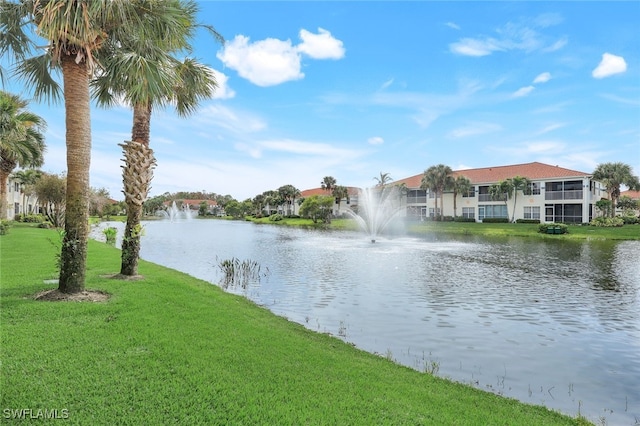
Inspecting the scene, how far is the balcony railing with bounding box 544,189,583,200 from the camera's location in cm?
5309

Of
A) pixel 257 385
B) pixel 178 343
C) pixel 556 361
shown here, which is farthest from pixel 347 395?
pixel 556 361

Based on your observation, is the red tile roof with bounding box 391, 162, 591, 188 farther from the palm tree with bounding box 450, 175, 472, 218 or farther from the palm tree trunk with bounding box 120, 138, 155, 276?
the palm tree trunk with bounding box 120, 138, 155, 276

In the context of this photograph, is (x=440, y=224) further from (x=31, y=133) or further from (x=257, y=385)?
(x=257, y=385)

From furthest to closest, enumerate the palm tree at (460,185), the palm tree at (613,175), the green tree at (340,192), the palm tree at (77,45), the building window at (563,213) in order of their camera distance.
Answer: the green tree at (340,192)
the palm tree at (460,185)
the building window at (563,213)
the palm tree at (613,175)
the palm tree at (77,45)

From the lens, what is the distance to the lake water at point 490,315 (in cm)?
746

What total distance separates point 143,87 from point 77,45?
5.37ft

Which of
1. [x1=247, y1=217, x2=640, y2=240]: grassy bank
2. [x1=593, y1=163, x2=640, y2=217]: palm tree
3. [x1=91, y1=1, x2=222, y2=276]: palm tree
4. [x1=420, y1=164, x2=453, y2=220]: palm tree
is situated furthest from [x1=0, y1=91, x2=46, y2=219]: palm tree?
[x1=593, y1=163, x2=640, y2=217]: palm tree

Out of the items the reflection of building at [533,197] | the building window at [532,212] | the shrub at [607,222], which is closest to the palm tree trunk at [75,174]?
the shrub at [607,222]

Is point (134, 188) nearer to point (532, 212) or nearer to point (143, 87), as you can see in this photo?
point (143, 87)

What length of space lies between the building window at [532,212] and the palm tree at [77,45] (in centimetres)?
5894

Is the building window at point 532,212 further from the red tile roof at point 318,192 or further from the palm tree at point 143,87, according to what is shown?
the palm tree at point 143,87

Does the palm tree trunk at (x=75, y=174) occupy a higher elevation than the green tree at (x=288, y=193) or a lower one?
lower

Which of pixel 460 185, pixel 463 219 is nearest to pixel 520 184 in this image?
pixel 460 185

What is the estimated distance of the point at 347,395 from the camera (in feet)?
17.2
